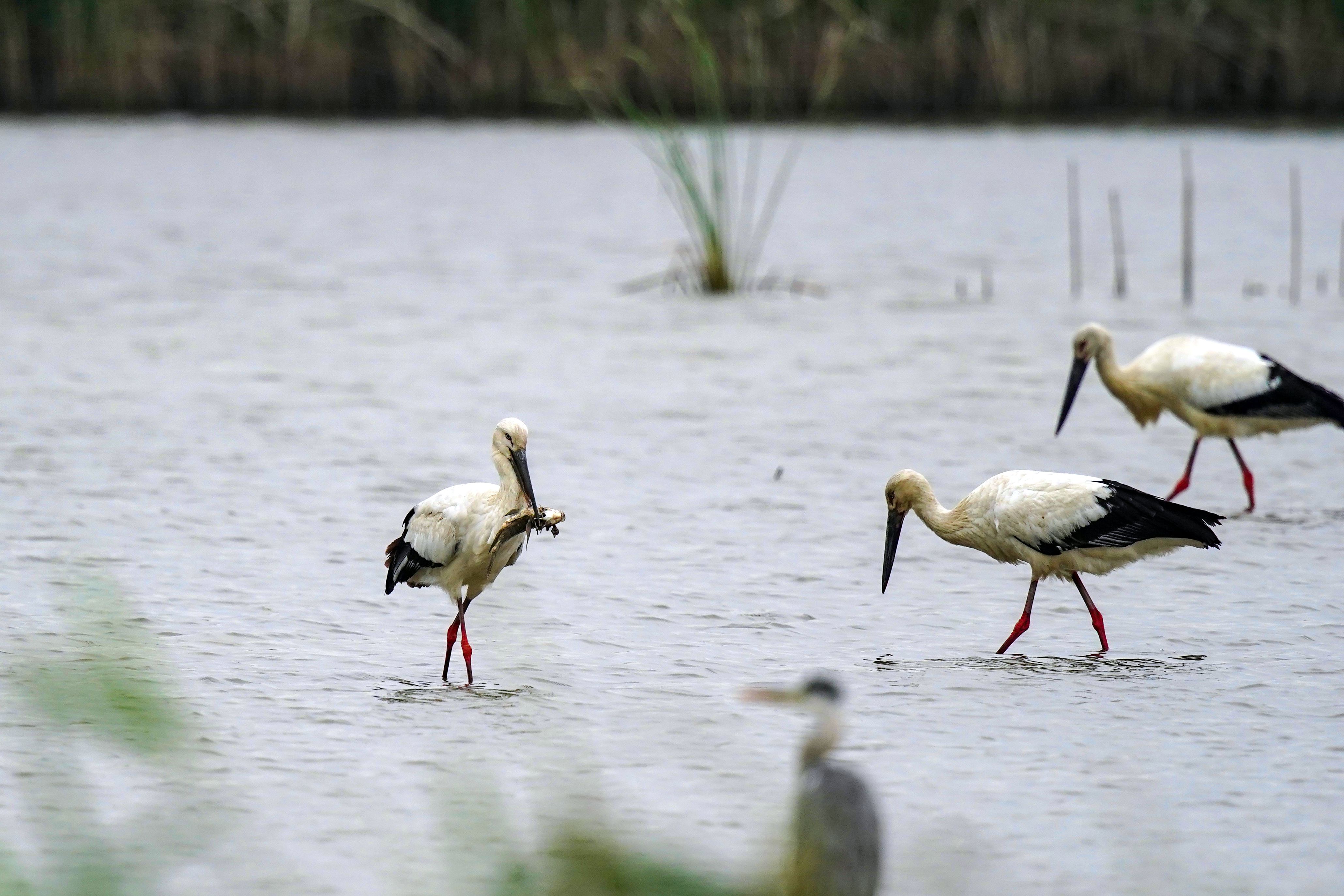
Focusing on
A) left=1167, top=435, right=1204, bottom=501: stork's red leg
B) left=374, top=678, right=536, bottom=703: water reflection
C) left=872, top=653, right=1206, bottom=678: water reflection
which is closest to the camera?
left=374, top=678, right=536, bottom=703: water reflection

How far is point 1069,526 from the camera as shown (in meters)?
7.76

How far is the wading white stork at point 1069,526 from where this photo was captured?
7754 mm

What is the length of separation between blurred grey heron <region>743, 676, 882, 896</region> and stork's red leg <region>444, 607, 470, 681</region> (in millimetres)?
3388

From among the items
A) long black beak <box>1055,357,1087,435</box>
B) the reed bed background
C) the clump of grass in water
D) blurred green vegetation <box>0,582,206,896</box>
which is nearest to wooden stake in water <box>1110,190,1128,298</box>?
the clump of grass in water

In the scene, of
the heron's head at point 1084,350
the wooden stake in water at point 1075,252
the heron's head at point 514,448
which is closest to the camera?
the heron's head at point 514,448

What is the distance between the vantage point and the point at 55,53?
131 feet

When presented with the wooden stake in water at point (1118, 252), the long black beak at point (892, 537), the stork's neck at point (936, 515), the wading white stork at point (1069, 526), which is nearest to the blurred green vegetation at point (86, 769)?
the long black beak at point (892, 537)

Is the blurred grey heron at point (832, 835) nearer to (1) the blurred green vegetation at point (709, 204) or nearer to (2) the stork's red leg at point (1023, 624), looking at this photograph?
(2) the stork's red leg at point (1023, 624)

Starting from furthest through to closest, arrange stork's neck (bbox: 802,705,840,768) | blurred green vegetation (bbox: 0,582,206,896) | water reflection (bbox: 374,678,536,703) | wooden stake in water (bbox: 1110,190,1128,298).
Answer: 1. wooden stake in water (bbox: 1110,190,1128,298)
2. water reflection (bbox: 374,678,536,703)
3. blurred green vegetation (bbox: 0,582,206,896)
4. stork's neck (bbox: 802,705,840,768)

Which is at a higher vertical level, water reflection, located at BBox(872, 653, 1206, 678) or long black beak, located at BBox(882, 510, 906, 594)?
long black beak, located at BBox(882, 510, 906, 594)

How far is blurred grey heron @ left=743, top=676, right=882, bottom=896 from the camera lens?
3.98m

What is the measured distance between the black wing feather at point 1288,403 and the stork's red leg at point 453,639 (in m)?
4.76

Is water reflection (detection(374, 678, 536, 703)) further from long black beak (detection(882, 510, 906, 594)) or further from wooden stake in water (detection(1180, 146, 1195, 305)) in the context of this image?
wooden stake in water (detection(1180, 146, 1195, 305))

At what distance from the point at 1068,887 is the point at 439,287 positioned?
17.5 metres
